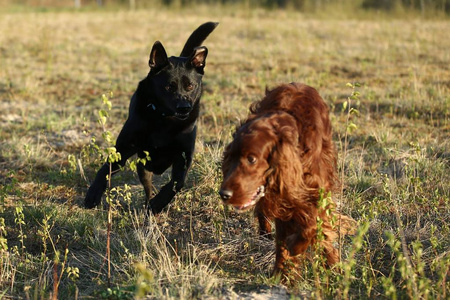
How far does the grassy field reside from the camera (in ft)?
10.7

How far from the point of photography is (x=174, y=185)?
14.5 feet

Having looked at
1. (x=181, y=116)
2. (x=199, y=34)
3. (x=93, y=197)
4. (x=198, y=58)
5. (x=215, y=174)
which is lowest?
(x=93, y=197)

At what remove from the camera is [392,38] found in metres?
12.8

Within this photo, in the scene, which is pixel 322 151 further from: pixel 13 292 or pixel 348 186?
pixel 13 292

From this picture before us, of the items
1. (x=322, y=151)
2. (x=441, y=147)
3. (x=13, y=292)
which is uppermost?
(x=322, y=151)

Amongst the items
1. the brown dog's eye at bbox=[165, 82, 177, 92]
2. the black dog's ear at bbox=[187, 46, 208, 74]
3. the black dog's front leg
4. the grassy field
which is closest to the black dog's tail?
the black dog's ear at bbox=[187, 46, 208, 74]

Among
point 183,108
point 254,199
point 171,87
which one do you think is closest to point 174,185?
point 183,108

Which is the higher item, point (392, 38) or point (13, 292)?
point (392, 38)

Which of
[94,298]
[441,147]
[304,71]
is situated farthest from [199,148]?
[304,71]

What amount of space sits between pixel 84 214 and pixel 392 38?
1017 centimetres

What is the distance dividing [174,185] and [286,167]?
175 cm

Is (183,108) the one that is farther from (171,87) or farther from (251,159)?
(251,159)

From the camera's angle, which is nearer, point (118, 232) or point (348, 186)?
point (118, 232)

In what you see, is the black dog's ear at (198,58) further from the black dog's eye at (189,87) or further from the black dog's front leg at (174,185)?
the black dog's front leg at (174,185)
